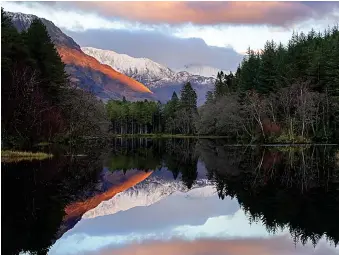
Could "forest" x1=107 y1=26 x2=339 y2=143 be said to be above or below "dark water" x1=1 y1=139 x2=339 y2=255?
above

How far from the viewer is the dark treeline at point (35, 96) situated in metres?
44.0

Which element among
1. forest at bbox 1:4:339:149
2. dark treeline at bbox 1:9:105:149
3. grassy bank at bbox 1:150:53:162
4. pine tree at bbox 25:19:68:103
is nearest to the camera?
grassy bank at bbox 1:150:53:162

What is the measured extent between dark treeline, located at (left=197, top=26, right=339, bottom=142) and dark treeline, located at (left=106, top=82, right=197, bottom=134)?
42559 mm

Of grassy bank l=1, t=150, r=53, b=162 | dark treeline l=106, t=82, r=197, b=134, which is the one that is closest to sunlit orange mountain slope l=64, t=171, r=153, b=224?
grassy bank l=1, t=150, r=53, b=162

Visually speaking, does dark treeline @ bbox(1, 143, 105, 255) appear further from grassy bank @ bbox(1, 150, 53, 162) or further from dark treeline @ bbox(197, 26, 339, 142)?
dark treeline @ bbox(197, 26, 339, 142)

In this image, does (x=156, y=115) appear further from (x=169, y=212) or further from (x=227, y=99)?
(x=169, y=212)

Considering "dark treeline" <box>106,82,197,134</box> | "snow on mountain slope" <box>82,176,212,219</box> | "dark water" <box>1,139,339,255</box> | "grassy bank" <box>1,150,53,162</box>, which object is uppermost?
"dark treeline" <box>106,82,197,134</box>

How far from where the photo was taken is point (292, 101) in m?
78.6

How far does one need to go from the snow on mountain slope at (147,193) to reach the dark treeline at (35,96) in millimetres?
17369

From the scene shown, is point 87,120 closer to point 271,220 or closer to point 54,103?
point 54,103

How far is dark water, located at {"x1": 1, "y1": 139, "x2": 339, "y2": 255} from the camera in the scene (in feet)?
47.3

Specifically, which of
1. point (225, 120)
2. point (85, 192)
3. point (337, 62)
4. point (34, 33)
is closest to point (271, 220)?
point (85, 192)

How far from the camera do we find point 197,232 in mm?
16734

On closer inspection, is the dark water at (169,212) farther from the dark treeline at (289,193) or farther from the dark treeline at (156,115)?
the dark treeline at (156,115)
